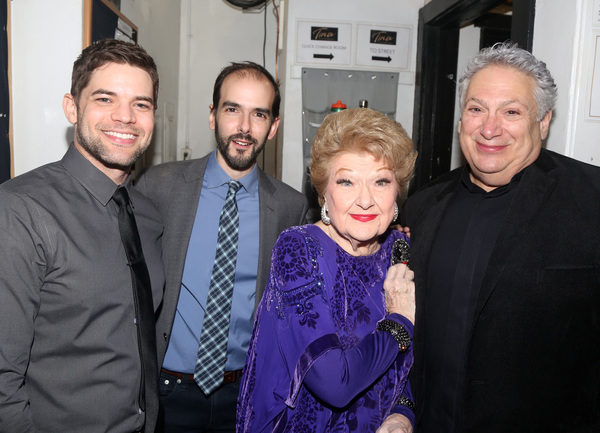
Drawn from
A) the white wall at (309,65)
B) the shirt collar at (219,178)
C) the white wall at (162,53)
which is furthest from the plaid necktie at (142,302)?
the white wall at (309,65)

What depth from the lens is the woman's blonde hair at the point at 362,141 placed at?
148cm

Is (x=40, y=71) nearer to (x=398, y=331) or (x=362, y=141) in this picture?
(x=362, y=141)

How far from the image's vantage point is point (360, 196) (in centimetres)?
148

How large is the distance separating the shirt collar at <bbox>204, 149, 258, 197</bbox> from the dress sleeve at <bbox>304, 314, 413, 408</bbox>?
976mm

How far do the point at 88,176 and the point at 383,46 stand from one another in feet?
10.8

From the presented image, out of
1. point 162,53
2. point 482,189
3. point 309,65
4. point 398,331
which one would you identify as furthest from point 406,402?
point 162,53

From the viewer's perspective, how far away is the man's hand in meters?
1.45

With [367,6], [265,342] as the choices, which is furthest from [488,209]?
[367,6]

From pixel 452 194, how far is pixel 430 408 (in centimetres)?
80

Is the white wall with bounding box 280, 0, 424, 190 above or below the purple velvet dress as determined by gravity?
above

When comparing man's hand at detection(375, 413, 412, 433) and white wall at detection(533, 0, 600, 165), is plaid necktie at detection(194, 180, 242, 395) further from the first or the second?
white wall at detection(533, 0, 600, 165)

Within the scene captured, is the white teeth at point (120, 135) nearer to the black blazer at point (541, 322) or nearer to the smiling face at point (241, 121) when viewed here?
the smiling face at point (241, 121)

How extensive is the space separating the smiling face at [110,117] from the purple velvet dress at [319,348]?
A: 64 centimetres

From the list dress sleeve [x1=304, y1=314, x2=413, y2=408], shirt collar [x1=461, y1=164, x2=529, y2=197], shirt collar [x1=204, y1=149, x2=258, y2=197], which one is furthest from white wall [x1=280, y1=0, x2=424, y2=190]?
dress sleeve [x1=304, y1=314, x2=413, y2=408]
